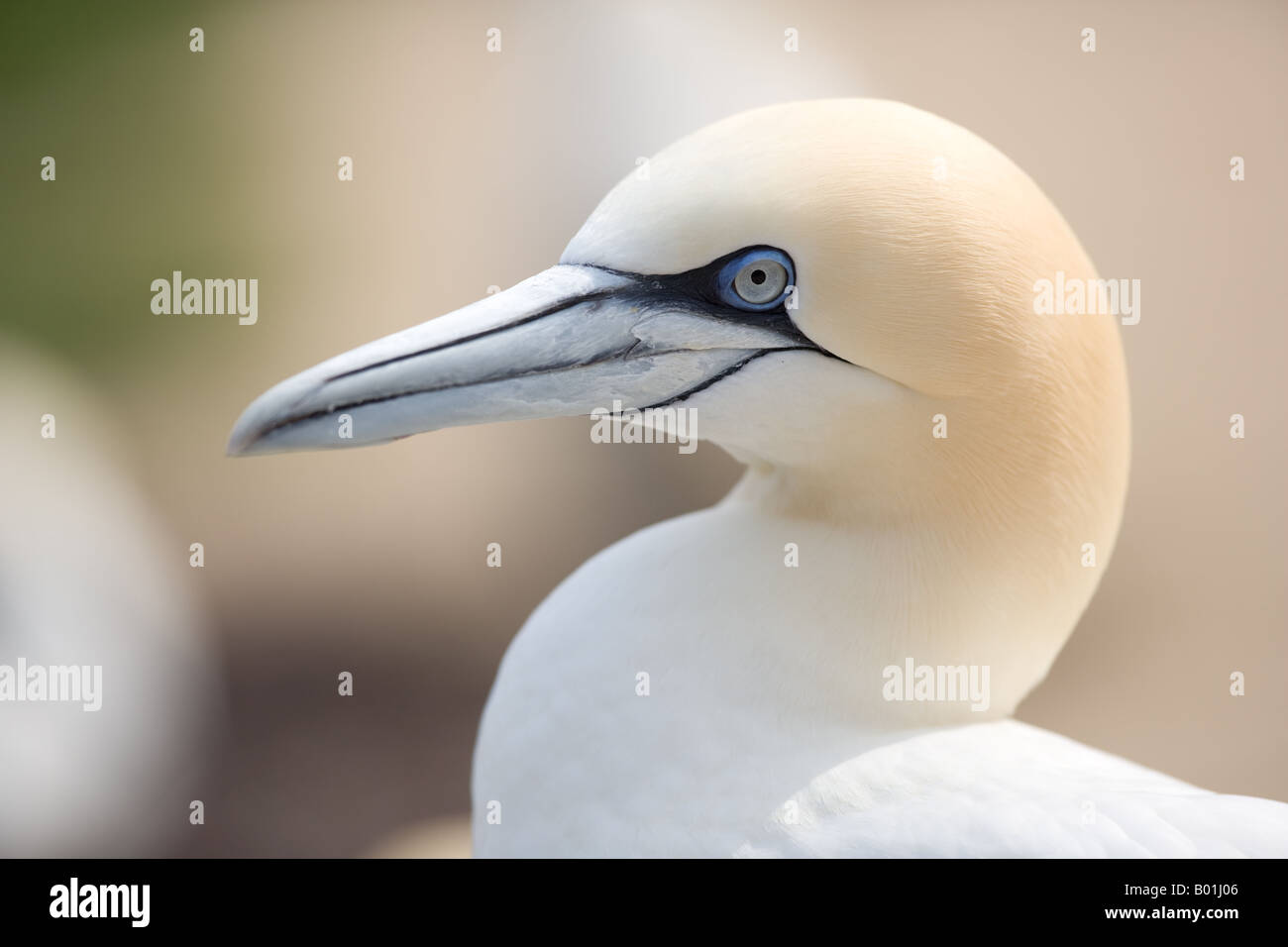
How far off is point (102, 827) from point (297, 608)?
869mm

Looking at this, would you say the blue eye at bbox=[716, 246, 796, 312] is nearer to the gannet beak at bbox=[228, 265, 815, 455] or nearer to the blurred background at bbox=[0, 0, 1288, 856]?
the gannet beak at bbox=[228, 265, 815, 455]

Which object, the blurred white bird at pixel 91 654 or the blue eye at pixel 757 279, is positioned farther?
the blurred white bird at pixel 91 654

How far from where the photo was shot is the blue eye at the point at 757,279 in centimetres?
131

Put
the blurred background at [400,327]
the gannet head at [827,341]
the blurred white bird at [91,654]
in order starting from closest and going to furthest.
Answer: the gannet head at [827,341], the blurred white bird at [91,654], the blurred background at [400,327]

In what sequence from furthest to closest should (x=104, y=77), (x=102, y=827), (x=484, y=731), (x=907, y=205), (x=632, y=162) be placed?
(x=104, y=77), (x=632, y=162), (x=102, y=827), (x=484, y=731), (x=907, y=205)

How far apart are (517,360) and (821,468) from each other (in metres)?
0.40

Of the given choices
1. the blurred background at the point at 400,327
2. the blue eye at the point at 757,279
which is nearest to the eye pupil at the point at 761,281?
the blue eye at the point at 757,279

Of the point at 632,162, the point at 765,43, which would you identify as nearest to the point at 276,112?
the point at 632,162

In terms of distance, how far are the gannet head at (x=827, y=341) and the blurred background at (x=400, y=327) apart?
2298 mm

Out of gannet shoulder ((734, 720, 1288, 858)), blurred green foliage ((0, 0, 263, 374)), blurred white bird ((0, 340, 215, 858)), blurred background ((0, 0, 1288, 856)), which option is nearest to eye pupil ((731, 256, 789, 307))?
gannet shoulder ((734, 720, 1288, 858))

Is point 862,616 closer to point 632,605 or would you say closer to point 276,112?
point 632,605

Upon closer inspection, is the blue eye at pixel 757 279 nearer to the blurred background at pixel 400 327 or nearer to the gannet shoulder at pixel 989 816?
the gannet shoulder at pixel 989 816

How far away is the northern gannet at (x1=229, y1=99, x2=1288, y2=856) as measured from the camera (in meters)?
1.30
